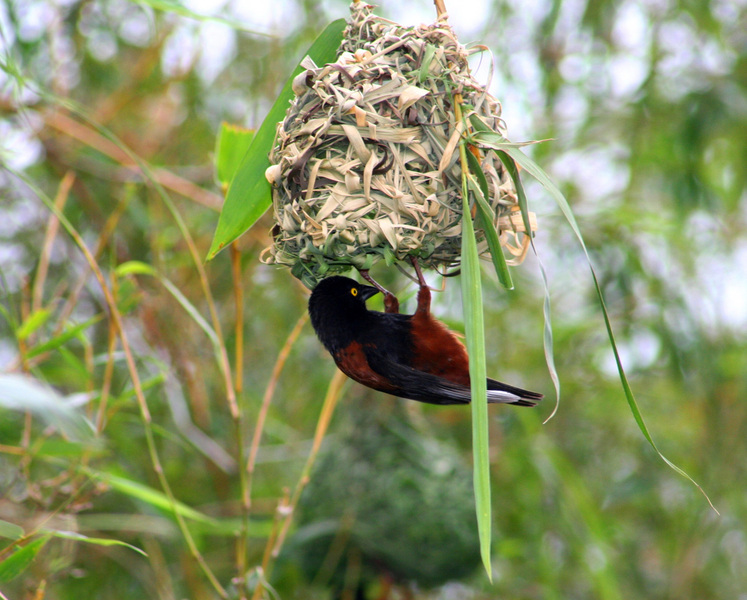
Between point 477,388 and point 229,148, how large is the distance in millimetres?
1094

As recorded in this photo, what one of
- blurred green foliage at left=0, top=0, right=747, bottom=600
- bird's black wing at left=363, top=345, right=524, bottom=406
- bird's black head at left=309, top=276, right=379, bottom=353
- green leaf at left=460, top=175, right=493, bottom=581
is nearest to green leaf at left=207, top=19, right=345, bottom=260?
bird's black head at left=309, top=276, right=379, bottom=353

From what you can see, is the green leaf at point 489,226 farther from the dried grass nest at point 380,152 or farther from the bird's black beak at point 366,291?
the bird's black beak at point 366,291

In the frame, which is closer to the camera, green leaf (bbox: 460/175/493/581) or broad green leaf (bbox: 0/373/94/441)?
broad green leaf (bbox: 0/373/94/441)

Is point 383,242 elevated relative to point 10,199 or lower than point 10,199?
elevated

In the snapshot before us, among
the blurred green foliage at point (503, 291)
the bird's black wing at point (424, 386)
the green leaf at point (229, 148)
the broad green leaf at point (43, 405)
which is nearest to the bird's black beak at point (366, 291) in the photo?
the bird's black wing at point (424, 386)

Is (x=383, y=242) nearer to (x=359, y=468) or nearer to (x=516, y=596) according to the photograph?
(x=359, y=468)

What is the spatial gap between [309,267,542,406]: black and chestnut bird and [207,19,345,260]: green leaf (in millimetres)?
238

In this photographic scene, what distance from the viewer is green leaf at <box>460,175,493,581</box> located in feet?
3.55

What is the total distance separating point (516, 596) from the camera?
4219mm

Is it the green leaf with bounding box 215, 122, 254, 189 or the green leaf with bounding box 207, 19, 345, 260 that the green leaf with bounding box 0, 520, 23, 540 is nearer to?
the green leaf with bounding box 207, 19, 345, 260

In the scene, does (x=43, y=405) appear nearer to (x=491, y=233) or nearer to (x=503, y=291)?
(x=491, y=233)

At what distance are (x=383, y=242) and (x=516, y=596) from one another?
335 centimetres

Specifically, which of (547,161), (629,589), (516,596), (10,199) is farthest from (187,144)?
(629,589)

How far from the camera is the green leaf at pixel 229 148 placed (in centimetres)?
192
